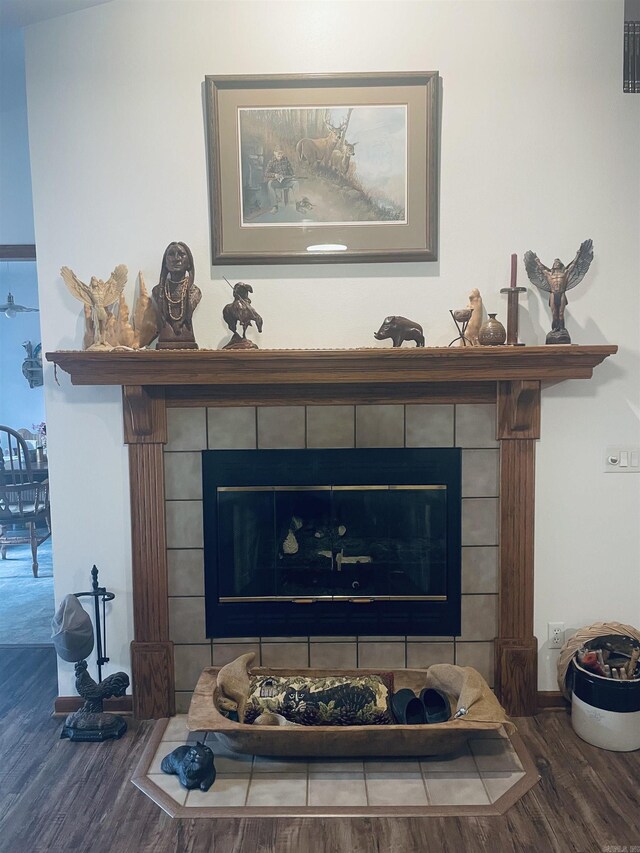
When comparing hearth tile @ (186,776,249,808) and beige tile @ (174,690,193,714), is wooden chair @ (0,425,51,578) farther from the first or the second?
hearth tile @ (186,776,249,808)

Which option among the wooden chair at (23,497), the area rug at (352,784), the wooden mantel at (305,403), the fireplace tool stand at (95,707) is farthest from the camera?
the wooden chair at (23,497)

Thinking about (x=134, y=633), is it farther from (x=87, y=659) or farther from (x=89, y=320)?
(x=89, y=320)

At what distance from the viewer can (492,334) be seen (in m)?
2.17

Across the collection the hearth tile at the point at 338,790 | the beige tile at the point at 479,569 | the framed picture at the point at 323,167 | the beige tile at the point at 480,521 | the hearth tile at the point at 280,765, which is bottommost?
the hearth tile at the point at 338,790

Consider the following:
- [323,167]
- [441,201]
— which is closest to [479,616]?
[441,201]

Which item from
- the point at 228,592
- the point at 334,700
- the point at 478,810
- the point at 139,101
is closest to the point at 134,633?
the point at 228,592

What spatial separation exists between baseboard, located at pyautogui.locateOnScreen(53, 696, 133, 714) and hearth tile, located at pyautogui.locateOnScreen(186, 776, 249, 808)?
59 centimetres

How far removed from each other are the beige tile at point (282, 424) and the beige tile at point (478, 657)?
1.00 m

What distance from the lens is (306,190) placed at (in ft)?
7.47

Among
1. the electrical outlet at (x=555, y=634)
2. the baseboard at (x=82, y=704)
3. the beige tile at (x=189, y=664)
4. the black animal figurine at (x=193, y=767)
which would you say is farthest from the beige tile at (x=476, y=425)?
the baseboard at (x=82, y=704)

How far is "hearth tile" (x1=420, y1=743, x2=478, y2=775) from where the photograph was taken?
6.63 ft

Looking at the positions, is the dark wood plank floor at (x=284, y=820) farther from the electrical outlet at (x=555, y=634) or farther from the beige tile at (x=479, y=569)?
the beige tile at (x=479, y=569)

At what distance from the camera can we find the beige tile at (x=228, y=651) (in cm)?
240

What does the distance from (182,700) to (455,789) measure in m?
1.05
